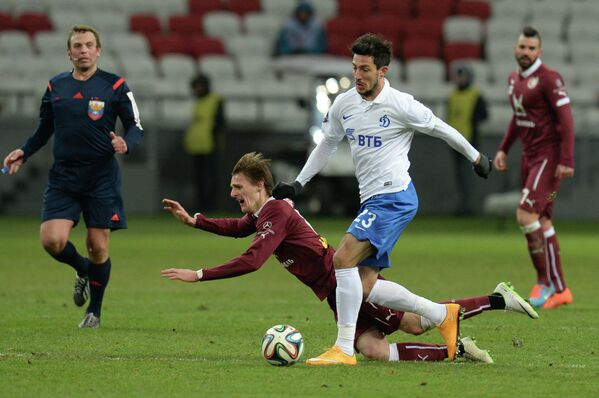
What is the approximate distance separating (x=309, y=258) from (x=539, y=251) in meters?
4.27

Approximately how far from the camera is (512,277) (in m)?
14.5

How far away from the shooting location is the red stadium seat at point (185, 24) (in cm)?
2762

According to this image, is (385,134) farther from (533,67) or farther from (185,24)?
(185,24)

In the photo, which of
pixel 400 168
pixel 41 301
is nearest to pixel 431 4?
pixel 41 301

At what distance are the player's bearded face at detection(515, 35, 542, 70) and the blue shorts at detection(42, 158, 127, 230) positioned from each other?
13.1ft

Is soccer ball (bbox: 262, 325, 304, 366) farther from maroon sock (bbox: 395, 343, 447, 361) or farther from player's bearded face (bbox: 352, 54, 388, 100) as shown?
player's bearded face (bbox: 352, 54, 388, 100)

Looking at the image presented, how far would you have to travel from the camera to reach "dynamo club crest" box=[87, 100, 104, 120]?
10.1 m

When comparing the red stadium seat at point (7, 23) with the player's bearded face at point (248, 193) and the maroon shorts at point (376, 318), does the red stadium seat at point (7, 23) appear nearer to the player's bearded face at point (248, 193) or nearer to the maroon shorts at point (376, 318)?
the player's bearded face at point (248, 193)

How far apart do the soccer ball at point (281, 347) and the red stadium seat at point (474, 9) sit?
69.9ft

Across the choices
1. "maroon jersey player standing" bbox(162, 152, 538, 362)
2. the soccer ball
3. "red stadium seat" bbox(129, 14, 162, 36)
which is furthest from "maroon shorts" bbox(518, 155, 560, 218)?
"red stadium seat" bbox(129, 14, 162, 36)

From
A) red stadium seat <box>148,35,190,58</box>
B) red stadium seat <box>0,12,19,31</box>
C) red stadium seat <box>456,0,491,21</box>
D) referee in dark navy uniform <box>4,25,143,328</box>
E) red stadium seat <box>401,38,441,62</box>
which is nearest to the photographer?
referee in dark navy uniform <box>4,25,143,328</box>

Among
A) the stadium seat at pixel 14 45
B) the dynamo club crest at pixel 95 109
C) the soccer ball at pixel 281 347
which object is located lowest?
the soccer ball at pixel 281 347

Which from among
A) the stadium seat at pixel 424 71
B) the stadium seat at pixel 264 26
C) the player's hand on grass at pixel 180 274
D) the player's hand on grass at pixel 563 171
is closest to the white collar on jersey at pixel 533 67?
the player's hand on grass at pixel 563 171

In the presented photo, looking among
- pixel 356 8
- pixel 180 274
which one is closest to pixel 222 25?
pixel 356 8
